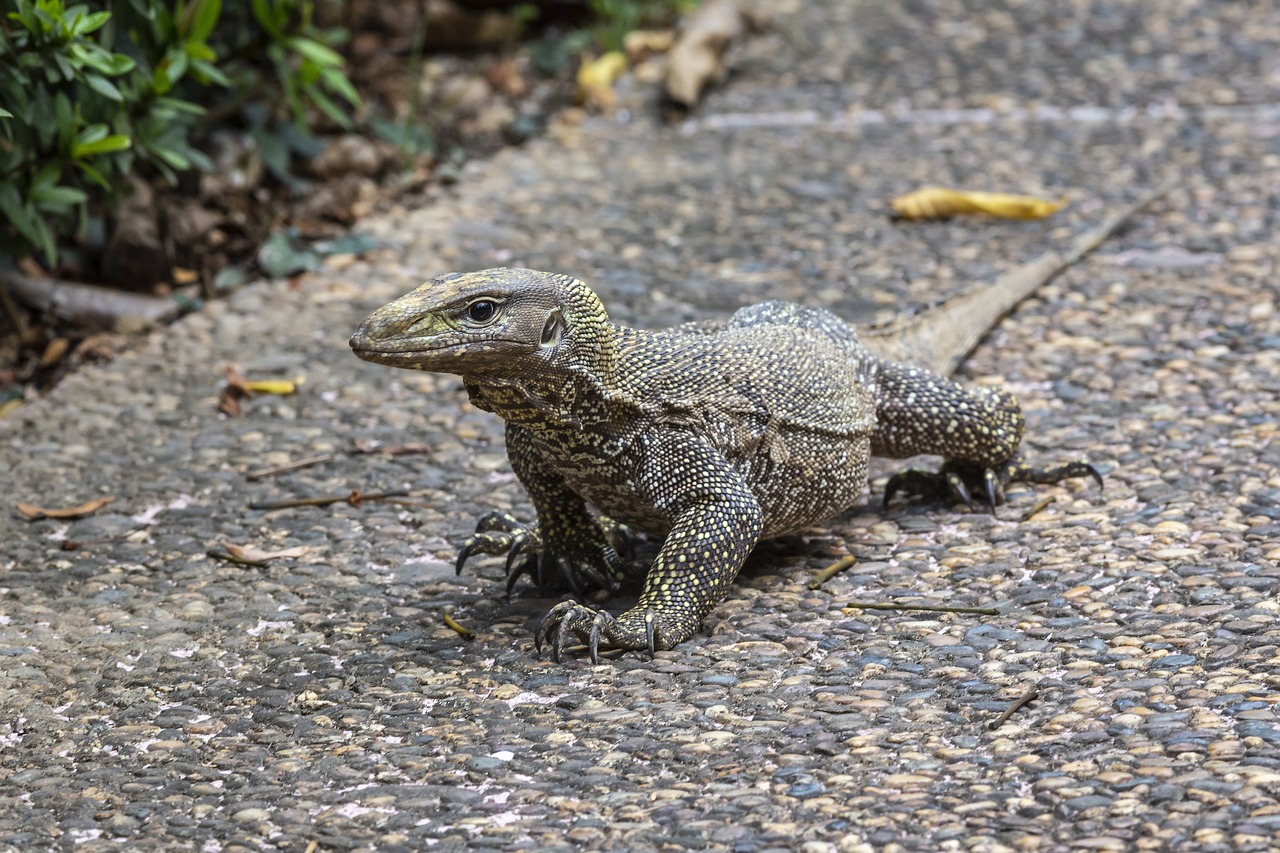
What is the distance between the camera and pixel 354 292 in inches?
372

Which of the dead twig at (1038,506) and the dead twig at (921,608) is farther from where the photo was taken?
the dead twig at (1038,506)

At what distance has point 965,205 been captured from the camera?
10.3 m

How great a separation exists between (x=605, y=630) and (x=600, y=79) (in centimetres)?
808

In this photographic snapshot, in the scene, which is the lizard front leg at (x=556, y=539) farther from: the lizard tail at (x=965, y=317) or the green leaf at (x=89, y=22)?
the green leaf at (x=89, y=22)

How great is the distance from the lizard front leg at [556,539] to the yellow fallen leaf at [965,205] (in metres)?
5.00

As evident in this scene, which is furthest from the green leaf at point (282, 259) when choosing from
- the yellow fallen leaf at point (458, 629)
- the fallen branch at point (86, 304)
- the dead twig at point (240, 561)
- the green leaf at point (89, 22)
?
the yellow fallen leaf at point (458, 629)

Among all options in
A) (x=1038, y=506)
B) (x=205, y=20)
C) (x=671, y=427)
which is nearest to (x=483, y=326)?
(x=671, y=427)

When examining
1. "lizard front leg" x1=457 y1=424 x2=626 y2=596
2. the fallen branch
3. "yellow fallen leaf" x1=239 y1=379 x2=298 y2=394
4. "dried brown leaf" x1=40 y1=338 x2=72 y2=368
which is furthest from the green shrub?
"lizard front leg" x1=457 y1=424 x2=626 y2=596

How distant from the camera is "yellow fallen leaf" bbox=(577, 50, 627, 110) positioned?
12.5 meters

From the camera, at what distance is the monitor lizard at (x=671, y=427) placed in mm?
5301

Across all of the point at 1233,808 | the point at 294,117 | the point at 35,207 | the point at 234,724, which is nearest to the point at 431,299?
the point at 234,724

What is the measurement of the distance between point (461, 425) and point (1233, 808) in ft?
15.5

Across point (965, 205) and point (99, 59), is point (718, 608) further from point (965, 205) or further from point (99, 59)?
point (965, 205)

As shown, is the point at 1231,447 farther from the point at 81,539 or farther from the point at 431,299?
the point at 81,539
